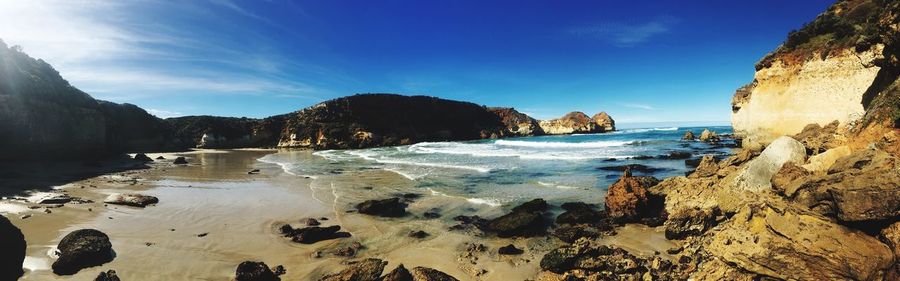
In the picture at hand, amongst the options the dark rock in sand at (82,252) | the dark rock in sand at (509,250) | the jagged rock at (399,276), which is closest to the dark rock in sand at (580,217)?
the dark rock in sand at (509,250)

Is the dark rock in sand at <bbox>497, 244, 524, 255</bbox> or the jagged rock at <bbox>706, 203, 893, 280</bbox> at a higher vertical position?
the jagged rock at <bbox>706, 203, 893, 280</bbox>

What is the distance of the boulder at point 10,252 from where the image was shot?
19.3ft

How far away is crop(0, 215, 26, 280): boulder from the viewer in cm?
589

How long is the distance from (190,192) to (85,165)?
17818 mm

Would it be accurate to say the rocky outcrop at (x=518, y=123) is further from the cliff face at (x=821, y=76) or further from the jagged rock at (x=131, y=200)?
the jagged rock at (x=131, y=200)

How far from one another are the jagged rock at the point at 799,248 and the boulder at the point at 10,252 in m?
10.9

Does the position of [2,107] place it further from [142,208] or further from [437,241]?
[437,241]

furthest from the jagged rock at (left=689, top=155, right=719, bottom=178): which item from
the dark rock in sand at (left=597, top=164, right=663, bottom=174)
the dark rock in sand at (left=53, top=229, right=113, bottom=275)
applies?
the dark rock in sand at (left=53, top=229, right=113, bottom=275)

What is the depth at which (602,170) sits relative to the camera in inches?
810

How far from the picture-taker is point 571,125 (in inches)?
4181

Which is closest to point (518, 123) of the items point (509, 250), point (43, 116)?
point (43, 116)

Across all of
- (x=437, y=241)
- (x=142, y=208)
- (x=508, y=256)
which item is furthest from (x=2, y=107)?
(x=508, y=256)

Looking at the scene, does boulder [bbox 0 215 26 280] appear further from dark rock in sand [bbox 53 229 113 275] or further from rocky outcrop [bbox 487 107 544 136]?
rocky outcrop [bbox 487 107 544 136]

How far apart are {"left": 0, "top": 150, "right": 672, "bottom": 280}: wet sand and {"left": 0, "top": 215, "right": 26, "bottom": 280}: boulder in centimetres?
41
